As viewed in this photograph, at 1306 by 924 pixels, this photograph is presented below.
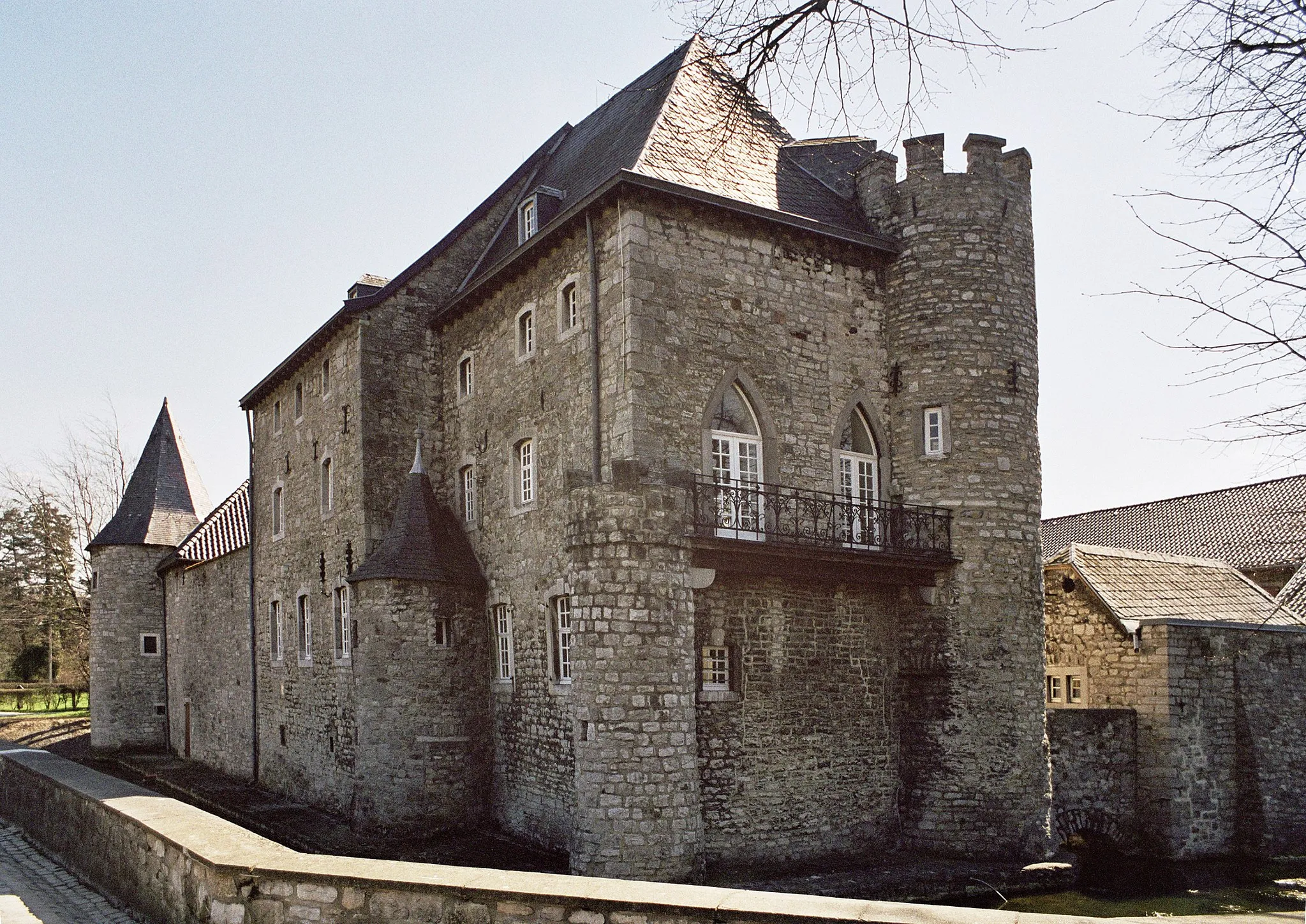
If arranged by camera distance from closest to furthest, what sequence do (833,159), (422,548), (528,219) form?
(422,548)
(528,219)
(833,159)

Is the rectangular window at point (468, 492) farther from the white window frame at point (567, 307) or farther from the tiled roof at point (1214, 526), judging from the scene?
the tiled roof at point (1214, 526)

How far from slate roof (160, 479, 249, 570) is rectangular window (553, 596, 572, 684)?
1330 centimetres

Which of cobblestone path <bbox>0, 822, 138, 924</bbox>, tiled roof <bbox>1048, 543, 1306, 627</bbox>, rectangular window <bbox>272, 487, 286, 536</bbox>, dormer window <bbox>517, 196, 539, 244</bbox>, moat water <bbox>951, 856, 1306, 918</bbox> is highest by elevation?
dormer window <bbox>517, 196, 539, 244</bbox>

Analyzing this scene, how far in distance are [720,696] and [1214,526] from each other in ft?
89.0

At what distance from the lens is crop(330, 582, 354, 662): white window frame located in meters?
19.2

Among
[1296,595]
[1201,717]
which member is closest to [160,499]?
[1201,717]

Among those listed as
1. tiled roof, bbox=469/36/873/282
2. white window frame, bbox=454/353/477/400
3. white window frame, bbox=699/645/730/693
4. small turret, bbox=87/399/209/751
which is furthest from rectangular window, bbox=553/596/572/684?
small turret, bbox=87/399/209/751

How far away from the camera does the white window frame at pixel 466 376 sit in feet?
60.4

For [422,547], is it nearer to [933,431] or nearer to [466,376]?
[466,376]

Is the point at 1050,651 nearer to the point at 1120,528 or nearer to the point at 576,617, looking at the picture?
the point at 576,617

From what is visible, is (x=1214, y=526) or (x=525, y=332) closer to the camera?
(x=525, y=332)

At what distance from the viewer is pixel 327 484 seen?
2077 cm

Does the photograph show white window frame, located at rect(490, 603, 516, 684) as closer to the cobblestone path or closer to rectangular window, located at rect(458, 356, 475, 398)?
rectangular window, located at rect(458, 356, 475, 398)

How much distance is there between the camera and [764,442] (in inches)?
591
